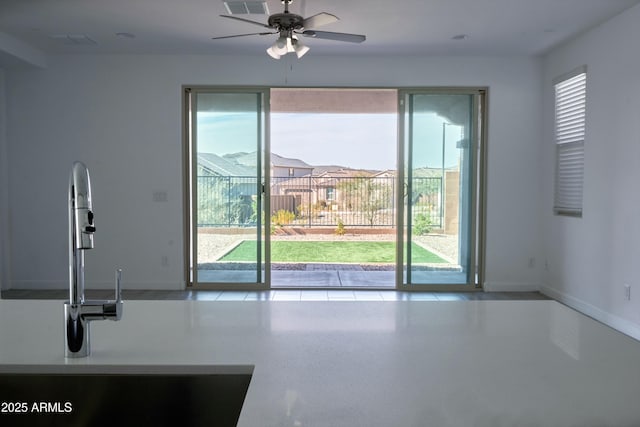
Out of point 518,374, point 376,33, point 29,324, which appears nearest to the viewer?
Answer: point 518,374

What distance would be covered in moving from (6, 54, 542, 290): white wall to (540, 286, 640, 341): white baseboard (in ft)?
1.41

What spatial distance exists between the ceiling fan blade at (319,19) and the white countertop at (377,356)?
7.80 ft

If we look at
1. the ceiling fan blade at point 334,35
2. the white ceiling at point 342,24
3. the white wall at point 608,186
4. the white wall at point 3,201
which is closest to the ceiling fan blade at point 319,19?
the ceiling fan blade at point 334,35

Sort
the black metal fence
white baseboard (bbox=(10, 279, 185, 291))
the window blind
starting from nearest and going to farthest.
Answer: the window blind, white baseboard (bbox=(10, 279, 185, 291)), the black metal fence

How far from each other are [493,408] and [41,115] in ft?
19.8

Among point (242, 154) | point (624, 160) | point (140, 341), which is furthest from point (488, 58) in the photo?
point (140, 341)

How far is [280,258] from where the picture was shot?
8.94 metres

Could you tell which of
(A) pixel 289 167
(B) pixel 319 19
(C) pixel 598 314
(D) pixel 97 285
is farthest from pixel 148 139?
(A) pixel 289 167

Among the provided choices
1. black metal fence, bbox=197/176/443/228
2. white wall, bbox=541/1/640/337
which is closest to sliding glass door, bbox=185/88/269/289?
white wall, bbox=541/1/640/337

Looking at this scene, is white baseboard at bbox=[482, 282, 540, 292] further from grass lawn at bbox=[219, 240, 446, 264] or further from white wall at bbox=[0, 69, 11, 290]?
white wall at bbox=[0, 69, 11, 290]

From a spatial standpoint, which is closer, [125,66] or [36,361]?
[36,361]

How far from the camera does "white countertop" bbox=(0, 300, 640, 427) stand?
0.77 metres

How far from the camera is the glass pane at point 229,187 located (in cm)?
562

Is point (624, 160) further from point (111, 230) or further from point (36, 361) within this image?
point (111, 230)
